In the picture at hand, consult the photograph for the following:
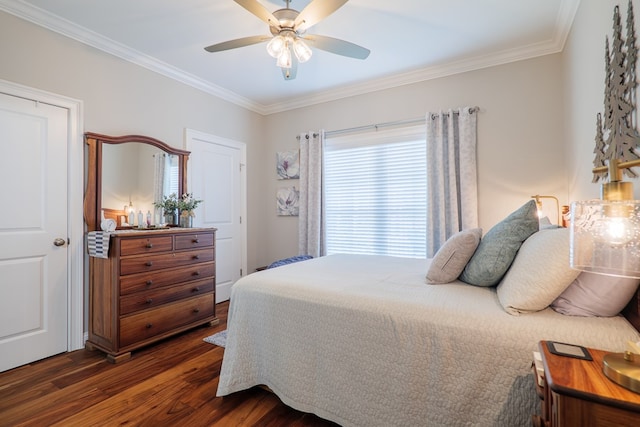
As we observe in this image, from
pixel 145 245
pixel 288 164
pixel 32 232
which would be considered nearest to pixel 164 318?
pixel 145 245

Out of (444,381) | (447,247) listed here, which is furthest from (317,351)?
(447,247)

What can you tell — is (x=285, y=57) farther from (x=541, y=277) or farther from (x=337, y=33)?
(x=541, y=277)

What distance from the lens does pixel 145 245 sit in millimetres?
2613

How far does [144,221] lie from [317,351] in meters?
2.39

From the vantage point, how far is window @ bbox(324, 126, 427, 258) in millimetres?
3564

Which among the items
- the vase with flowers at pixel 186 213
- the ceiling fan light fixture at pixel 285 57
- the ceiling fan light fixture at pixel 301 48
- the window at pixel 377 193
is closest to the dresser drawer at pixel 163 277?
the vase with flowers at pixel 186 213

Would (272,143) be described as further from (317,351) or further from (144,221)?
(317,351)

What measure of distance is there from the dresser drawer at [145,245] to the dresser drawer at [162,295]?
356 millimetres

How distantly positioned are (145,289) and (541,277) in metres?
2.79

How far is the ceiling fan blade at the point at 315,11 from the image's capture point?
1.79 metres

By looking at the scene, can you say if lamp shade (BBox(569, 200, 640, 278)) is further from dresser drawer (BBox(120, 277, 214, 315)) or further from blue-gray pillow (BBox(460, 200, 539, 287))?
dresser drawer (BBox(120, 277, 214, 315))

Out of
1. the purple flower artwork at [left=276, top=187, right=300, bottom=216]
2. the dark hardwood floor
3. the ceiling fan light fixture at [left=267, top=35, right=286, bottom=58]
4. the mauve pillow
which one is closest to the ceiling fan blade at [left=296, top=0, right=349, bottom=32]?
the ceiling fan light fixture at [left=267, top=35, right=286, bottom=58]

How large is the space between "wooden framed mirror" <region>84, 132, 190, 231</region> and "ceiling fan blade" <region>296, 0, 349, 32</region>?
6.69 feet

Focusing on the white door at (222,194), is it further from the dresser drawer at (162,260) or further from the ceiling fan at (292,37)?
the ceiling fan at (292,37)
